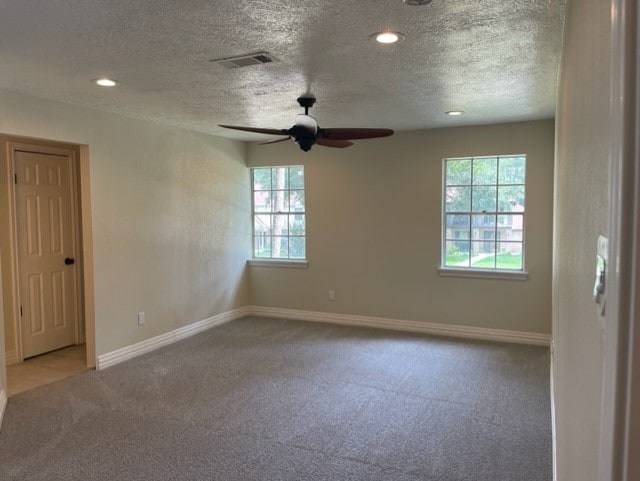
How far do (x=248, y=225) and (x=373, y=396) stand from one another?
12.0ft

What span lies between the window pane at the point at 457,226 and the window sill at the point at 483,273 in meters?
0.40

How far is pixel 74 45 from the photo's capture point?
2.71m

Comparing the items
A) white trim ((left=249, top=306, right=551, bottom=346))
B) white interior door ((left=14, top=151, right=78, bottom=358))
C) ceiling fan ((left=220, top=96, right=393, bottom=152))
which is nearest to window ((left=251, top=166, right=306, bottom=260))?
white trim ((left=249, top=306, right=551, bottom=346))

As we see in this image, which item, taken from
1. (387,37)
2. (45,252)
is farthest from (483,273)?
(45,252)

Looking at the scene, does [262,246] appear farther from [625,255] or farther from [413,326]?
[625,255]

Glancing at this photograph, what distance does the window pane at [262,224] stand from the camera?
6.84 meters

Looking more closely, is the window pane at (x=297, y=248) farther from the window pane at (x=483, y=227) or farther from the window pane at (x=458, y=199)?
the window pane at (x=483, y=227)

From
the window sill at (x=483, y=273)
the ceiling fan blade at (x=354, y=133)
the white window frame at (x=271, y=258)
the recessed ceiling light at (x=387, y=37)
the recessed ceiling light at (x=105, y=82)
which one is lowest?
the window sill at (x=483, y=273)

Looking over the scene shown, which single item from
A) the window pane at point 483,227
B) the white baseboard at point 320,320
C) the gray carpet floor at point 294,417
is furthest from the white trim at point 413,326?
the window pane at point 483,227

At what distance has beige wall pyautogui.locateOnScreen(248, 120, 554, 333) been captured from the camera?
17.1 ft

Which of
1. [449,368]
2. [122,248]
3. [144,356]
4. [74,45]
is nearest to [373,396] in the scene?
[449,368]

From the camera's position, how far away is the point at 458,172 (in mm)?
5605

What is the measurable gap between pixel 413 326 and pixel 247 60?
3.94 metres

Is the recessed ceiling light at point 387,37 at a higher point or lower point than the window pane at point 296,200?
higher
